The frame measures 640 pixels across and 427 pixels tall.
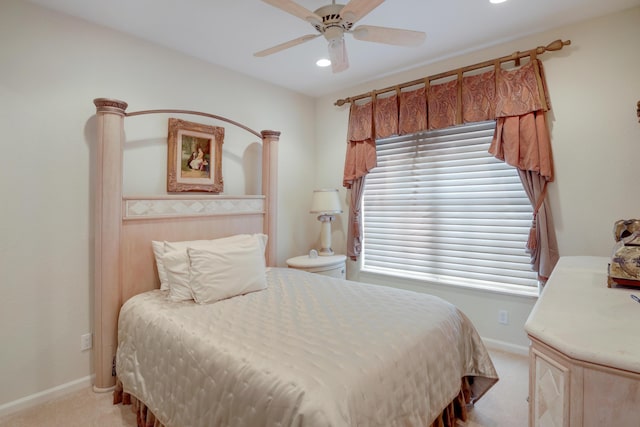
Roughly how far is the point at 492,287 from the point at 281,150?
8.75ft

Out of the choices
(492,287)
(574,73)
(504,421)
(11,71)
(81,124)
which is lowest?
(504,421)

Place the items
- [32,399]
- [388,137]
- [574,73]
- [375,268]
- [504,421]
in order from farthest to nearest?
1. [375,268]
2. [388,137]
3. [574,73]
4. [32,399]
5. [504,421]

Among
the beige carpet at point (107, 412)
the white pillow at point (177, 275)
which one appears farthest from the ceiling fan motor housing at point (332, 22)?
Result: the beige carpet at point (107, 412)

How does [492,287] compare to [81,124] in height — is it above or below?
below

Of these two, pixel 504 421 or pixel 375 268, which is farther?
pixel 375 268

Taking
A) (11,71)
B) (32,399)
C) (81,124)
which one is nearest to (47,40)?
(11,71)

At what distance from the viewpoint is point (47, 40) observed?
2.25m

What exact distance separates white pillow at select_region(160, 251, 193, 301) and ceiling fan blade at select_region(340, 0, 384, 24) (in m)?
1.89

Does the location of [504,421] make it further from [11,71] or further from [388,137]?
[11,71]

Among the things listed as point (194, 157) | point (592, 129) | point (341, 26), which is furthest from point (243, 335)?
point (592, 129)

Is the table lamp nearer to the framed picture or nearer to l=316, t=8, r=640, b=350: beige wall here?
the framed picture

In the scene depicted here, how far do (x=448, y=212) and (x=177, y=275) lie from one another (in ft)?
8.33

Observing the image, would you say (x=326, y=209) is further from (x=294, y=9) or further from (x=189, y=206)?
(x=294, y=9)

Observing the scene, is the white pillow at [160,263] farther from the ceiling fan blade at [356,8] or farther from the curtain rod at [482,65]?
the curtain rod at [482,65]
